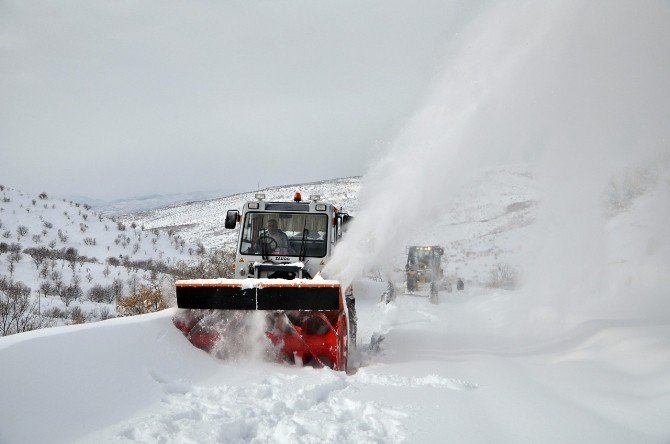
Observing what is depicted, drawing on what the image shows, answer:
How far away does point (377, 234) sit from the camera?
24.7 feet

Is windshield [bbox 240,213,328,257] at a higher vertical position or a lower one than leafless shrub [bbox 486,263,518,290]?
higher

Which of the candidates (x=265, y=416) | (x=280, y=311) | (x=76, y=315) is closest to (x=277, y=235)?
(x=280, y=311)

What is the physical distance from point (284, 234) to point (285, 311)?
2.03m

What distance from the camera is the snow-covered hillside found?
11539 mm

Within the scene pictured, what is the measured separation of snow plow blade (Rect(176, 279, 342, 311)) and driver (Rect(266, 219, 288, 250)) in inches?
70.8

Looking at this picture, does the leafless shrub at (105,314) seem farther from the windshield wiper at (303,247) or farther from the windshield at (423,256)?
the windshield at (423,256)

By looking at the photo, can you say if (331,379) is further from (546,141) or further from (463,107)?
(546,141)

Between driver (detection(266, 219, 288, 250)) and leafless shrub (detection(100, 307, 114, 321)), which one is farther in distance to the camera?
leafless shrub (detection(100, 307, 114, 321))

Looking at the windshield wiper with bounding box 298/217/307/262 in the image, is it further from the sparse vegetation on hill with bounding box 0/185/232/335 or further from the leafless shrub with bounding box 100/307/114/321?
the leafless shrub with bounding box 100/307/114/321

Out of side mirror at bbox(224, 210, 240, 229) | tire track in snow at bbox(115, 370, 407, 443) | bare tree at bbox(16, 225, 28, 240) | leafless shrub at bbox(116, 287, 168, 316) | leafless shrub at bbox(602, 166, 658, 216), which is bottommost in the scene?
leafless shrub at bbox(116, 287, 168, 316)

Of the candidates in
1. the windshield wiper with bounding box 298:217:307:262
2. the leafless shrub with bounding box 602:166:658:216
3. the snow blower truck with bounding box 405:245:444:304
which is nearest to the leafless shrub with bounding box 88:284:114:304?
the windshield wiper with bounding box 298:217:307:262

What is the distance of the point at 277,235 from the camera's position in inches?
302

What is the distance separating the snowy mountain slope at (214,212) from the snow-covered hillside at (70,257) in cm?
1755

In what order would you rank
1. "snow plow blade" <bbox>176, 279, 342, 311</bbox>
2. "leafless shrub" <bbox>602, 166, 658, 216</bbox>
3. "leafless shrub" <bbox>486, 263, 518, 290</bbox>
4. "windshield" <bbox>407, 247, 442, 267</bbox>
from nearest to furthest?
"snow plow blade" <bbox>176, 279, 342, 311</bbox>
"leafless shrub" <bbox>602, 166, 658, 216</bbox>
"windshield" <bbox>407, 247, 442, 267</bbox>
"leafless shrub" <bbox>486, 263, 518, 290</bbox>
